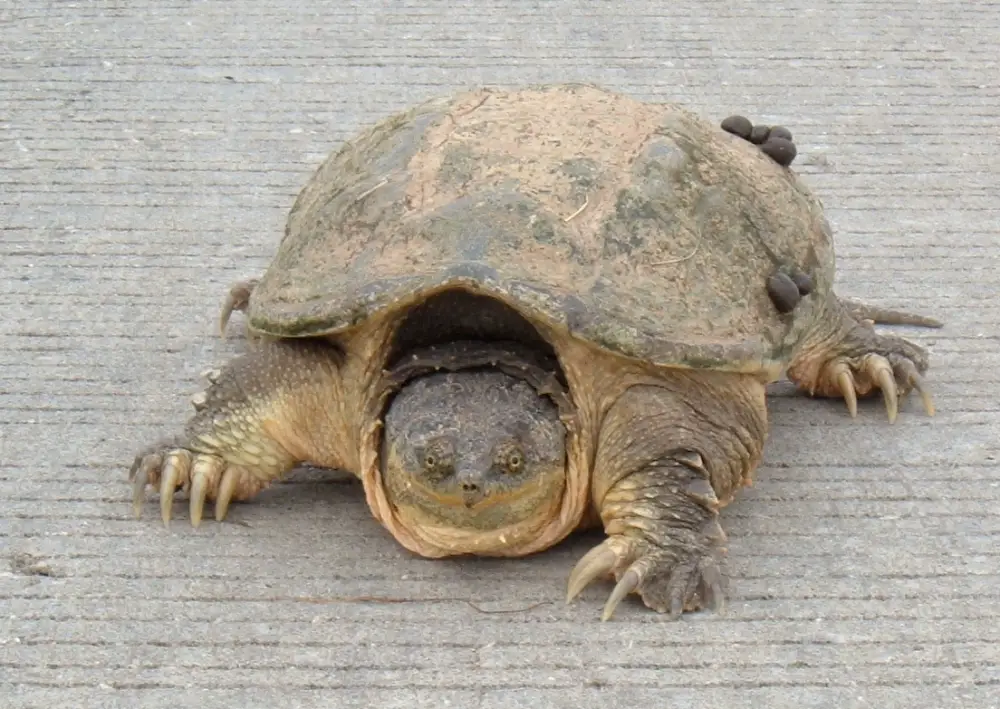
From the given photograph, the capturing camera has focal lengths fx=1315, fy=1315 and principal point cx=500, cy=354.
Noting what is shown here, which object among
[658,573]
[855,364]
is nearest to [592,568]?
[658,573]

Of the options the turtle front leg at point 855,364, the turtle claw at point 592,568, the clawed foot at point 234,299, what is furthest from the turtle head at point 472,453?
the clawed foot at point 234,299

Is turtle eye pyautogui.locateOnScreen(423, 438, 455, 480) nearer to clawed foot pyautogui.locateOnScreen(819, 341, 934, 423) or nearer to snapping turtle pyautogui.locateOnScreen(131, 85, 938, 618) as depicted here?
snapping turtle pyautogui.locateOnScreen(131, 85, 938, 618)

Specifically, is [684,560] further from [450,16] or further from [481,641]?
[450,16]

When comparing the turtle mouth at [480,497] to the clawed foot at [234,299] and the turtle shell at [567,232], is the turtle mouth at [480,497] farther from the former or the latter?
the clawed foot at [234,299]

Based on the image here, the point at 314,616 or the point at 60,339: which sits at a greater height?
the point at 314,616

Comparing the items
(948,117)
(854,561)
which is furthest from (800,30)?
(854,561)

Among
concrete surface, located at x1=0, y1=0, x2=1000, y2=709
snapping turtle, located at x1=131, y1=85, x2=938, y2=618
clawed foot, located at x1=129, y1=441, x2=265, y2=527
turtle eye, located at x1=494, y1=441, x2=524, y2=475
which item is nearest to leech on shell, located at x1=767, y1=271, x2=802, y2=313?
snapping turtle, located at x1=131, y1=85, x2=938, y2=618

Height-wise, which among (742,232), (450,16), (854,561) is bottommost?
(450,16)
